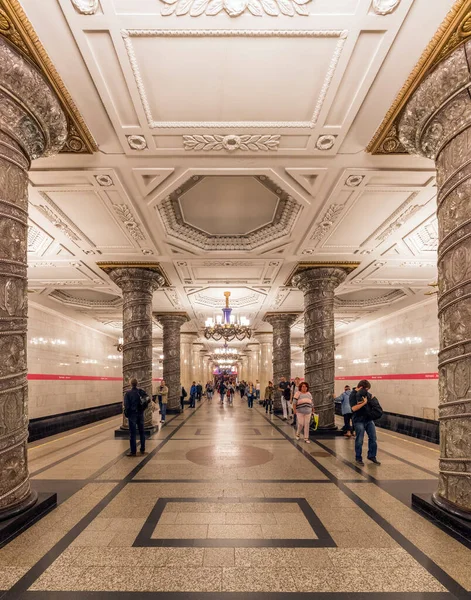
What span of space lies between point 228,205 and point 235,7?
13.2ft

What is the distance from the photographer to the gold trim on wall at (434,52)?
10.5 ft

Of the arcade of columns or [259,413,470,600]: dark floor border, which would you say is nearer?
[259,413,470,600]: dark floor border

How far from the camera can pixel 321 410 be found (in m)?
9.67

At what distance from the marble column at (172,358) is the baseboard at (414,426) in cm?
813

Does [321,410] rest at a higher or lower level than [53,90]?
lower

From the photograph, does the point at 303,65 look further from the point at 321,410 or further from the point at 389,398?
the point at 389,398

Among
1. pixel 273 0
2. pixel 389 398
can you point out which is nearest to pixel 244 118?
pixel 273 0

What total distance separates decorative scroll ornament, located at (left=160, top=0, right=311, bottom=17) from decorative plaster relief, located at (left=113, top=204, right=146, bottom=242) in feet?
11.9

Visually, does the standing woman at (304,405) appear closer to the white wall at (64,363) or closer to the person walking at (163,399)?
the person walking at (163,399)

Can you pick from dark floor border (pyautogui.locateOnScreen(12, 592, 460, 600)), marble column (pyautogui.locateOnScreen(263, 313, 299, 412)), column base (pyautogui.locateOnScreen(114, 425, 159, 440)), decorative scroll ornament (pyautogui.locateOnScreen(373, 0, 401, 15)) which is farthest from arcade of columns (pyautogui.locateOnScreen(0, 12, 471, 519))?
marble column (pyautogui.locateOnScreen(263, 313, 299, 412))

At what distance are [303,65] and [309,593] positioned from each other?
14.4 feet

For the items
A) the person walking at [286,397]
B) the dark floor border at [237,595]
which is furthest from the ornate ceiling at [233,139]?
the person walking at [286,397]

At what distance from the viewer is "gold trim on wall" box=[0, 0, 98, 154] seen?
3.12m

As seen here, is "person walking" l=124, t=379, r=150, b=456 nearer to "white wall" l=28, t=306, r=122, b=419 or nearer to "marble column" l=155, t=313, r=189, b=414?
"white wall" l=28, t=306, r=122, b=419
